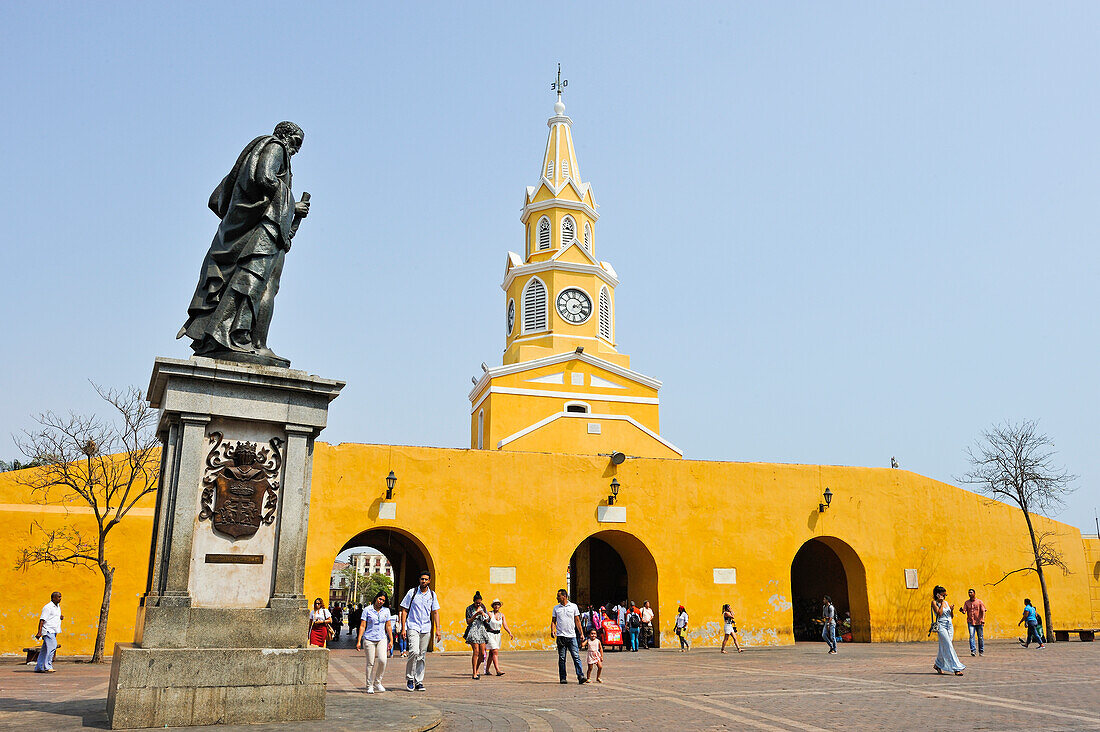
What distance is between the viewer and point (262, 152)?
27.6 ft

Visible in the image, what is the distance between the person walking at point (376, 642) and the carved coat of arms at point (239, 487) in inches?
141

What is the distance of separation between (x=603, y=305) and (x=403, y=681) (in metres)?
22.1

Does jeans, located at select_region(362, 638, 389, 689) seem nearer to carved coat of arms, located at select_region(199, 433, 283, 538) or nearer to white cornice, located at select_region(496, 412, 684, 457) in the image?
carved coat of arms, located at select_region(199, 433, 283, 538)

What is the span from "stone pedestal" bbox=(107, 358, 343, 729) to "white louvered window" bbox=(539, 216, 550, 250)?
25.8 meters

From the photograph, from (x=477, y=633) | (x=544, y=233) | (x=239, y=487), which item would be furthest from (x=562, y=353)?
(x=239, y=487)

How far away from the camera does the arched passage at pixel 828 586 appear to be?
22.5 metres

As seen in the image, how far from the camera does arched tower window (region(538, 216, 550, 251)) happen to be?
1308 inches

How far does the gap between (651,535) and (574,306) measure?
41.9 ft

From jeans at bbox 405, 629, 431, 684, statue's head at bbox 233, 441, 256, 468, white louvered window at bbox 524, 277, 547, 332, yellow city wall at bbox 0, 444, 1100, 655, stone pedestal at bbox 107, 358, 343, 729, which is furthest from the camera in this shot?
white louvered window at bbox 524, 277, 547, 332

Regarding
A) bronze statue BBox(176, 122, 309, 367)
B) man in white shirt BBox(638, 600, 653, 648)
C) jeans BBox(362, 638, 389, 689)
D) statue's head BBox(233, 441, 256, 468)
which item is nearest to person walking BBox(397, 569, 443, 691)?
jeans BBox(362, 638, 389, 689)

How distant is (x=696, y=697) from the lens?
10.5 metres

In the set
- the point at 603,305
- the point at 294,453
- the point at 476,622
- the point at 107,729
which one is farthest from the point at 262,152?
the point at 603,305

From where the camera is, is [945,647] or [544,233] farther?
[544,233]

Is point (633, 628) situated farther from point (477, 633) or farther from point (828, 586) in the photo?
Result: point (828, 586)
